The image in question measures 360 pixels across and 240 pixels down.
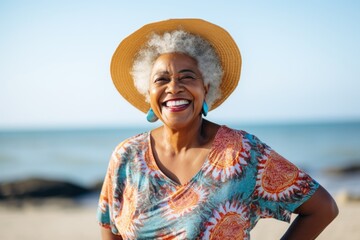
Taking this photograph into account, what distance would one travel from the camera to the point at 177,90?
8.82ft

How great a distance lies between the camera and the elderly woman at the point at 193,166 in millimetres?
2537

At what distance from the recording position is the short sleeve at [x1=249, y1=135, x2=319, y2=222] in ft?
8.41

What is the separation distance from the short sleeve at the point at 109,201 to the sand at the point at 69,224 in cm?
476

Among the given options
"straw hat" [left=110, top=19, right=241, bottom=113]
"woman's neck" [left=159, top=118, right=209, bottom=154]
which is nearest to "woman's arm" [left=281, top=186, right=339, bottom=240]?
"woman's neck" [left=159, top=118, right=209, bottom=154]

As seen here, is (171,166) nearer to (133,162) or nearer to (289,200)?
(133,162)

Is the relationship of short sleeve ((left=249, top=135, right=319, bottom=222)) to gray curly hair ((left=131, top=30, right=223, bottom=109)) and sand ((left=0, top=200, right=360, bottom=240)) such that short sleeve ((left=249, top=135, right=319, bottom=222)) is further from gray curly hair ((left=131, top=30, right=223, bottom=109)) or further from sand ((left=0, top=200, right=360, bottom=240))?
sand ((left=0, top=200, right=360, bottom=240))

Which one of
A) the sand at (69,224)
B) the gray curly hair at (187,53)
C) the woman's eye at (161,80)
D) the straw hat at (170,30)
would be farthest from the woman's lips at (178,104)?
the sand at (69,224)

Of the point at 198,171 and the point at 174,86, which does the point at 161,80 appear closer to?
the point at 174,86

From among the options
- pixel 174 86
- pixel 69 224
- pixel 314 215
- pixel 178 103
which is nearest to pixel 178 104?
pixel 178 103

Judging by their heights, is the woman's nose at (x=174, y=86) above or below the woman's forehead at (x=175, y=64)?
below

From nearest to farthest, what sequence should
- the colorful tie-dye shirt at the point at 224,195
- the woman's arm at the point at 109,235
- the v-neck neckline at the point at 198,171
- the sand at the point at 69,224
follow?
the colorful tie-dye shirt at the point at 224,195 < the v-neck neckline at the point at 198,171 < the woman's arm at the point at 109,235 < the sand at the point at 69,224

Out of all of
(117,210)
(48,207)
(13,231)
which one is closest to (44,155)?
(48,207)

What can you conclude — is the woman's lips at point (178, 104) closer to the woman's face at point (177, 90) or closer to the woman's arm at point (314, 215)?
the woman's face at point (177, 90)

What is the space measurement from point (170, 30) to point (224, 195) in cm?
112
